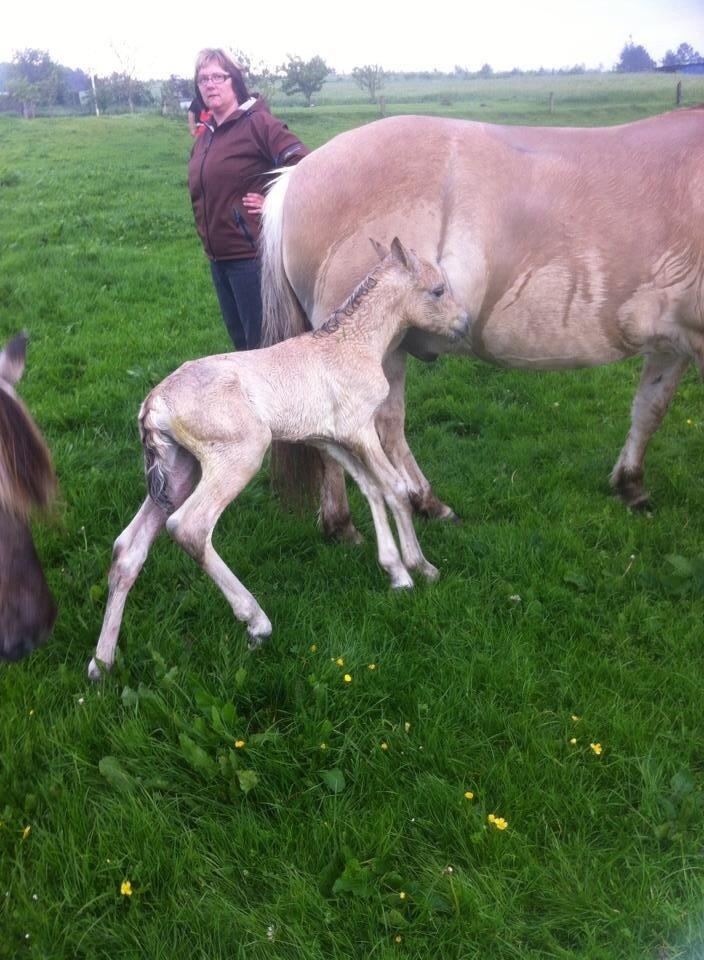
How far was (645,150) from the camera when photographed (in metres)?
3.78

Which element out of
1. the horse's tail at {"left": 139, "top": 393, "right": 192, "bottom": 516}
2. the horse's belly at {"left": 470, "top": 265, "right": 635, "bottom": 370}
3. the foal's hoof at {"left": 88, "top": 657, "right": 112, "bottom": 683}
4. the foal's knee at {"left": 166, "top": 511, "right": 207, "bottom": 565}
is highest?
the horse's belly at {"left": 470, "top": 265, "right": 635, "bottom": 370}

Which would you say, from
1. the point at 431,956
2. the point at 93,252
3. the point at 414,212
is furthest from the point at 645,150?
the point at 93,252

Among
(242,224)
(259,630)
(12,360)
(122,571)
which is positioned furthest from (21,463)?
(242,224)

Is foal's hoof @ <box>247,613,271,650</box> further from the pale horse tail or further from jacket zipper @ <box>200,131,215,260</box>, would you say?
jacket zipper @ <box>200,131,215,260</box>

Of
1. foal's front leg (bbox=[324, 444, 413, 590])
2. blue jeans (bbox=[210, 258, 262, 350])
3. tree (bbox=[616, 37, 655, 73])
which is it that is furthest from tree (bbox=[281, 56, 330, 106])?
foal's front leg (bbox=[324, 444, 413, 590])

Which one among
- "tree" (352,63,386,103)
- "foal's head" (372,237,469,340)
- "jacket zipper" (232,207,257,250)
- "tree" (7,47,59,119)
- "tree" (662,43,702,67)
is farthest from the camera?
"tree" (7,47,59,119)

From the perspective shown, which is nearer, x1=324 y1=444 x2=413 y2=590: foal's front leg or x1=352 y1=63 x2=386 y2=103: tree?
x1=324 y1=444 x2=413 y2=590: foal's front leg

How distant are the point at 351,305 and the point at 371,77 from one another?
90.8 ft

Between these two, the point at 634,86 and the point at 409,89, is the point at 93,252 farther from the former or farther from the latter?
the point at 409,89

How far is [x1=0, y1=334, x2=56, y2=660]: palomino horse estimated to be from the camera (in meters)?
2.30

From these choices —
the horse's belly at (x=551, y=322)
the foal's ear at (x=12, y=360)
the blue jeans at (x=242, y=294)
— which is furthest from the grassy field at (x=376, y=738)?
the blue jeans at (x=242, y=294)

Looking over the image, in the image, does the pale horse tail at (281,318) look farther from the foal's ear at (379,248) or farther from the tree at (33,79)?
the tree at (33,79)

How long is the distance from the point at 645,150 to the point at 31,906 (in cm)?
409

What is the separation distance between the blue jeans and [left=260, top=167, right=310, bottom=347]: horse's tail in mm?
862
